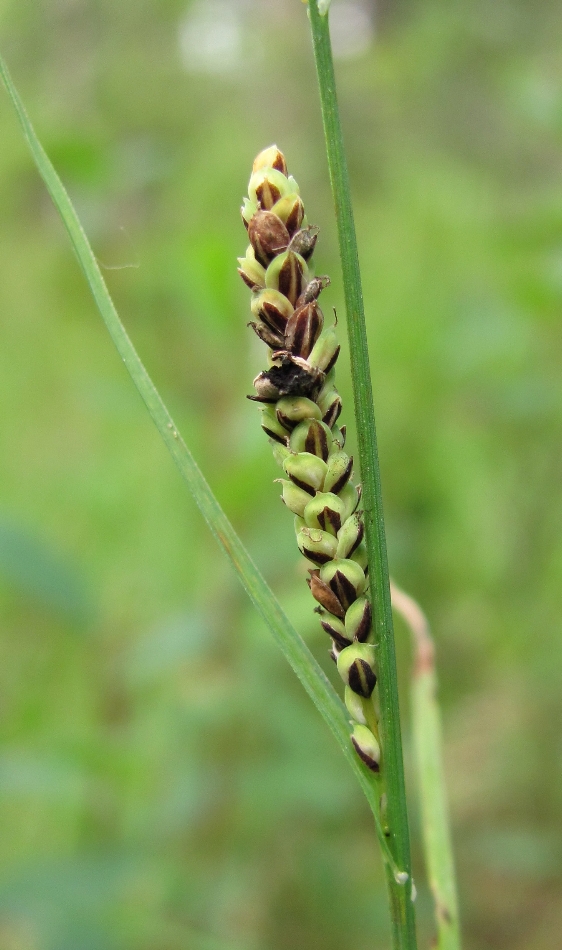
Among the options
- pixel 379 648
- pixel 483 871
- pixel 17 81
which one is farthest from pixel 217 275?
pixel 17 81

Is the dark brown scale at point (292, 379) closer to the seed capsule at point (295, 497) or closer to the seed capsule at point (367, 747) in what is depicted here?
the seed capsule at point (295, 497)

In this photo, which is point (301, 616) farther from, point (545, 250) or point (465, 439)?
point (465, 439)

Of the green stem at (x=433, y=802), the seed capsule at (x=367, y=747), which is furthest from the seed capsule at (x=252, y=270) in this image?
the green stem at (x=433, y=802)

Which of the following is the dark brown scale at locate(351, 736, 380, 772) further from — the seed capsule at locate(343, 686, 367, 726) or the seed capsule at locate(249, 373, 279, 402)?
the seed capsule at locate(249, 373, 279, 402)

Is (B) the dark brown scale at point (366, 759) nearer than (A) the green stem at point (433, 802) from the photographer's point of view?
Yes

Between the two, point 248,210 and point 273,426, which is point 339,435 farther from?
point 248,210

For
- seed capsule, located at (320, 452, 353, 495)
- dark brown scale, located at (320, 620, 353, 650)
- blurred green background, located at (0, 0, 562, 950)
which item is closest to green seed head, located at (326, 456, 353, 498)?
seed capsule, located at (320, 452, 353, 495)
